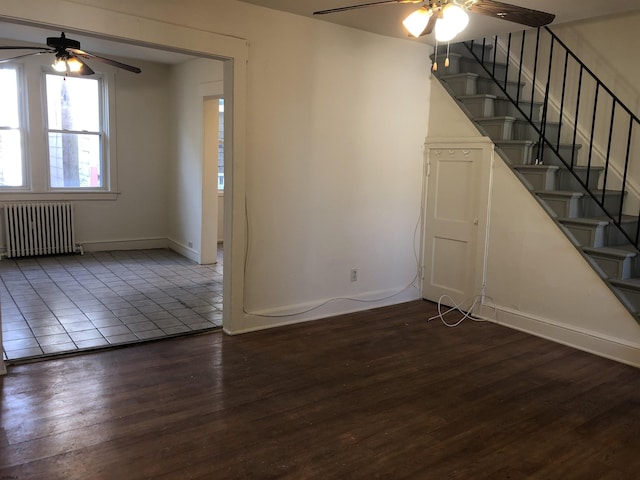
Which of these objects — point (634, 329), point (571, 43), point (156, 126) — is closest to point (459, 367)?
point (634, 329)

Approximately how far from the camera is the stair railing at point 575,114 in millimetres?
4410

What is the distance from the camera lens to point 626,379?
3.60 meters

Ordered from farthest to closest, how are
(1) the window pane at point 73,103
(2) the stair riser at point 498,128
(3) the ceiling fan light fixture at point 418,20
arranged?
1. (1) the window pane at point 73,103
2. (2) the stair riser at point 498,128
3. (3) the ceiling fan light fixture at point 418,20

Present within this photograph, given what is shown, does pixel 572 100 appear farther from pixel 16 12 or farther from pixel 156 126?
pixel 156 126

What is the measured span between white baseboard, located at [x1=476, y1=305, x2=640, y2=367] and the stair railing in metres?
0.77

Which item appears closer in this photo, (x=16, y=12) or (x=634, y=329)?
(x=16, y=12)

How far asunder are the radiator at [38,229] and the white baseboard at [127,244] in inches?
9.4

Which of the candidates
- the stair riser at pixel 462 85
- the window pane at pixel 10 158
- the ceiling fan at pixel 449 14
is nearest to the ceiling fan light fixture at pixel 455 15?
the ceiling fan at pixel 449 14

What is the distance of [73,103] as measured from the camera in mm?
7043

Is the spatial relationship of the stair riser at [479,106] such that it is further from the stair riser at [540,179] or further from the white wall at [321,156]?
the stair riser at [540,179]

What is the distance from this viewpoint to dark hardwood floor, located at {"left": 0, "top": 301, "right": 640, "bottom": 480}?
2.47 m

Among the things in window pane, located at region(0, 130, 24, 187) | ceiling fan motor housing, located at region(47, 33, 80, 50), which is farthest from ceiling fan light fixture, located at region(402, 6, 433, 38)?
window pane, located at region(0, 130, 24, 187)

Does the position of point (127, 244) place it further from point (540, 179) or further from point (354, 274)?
point (540, 179)

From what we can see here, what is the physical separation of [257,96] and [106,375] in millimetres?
2295
